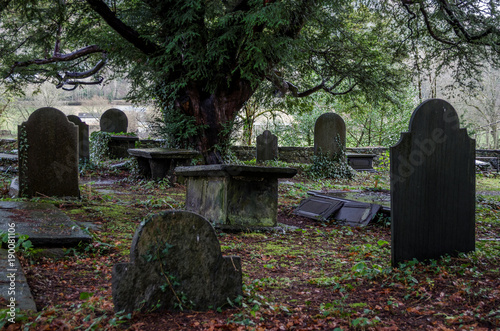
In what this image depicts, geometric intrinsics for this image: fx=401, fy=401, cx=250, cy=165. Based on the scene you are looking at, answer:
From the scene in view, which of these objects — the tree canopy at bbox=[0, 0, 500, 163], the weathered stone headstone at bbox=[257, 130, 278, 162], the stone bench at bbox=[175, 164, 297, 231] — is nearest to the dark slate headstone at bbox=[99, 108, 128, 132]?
the tree canopy at bbox=[0, 0, 500, 163]

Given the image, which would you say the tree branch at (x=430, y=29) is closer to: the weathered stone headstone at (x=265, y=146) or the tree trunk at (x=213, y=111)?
the tree trunk at (x=213, y=111)

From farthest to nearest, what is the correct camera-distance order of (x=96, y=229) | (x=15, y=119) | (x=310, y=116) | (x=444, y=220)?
(x=15, y=119) < (x=310, y=116) < (x=96, y=229) < (x=444, y=220)

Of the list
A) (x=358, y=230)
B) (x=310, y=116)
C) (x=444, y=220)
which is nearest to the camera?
(x=444, y=220)

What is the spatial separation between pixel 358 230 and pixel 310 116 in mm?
14603

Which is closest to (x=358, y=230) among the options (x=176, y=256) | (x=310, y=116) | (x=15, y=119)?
(x=176, y=256)

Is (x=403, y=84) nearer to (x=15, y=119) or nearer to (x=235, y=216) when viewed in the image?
(x=235, y=216)

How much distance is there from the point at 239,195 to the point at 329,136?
7861 millimetres

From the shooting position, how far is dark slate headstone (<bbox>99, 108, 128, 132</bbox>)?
615 inches

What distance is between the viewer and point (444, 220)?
396 cm

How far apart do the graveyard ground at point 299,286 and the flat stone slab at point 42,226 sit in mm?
125

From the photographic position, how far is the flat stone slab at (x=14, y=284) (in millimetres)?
2399

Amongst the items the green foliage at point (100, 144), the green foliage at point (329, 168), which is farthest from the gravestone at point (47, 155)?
the green foliage at point (329, 168)

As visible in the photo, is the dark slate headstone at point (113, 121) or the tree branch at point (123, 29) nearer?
the tree branch at point (123, 29)

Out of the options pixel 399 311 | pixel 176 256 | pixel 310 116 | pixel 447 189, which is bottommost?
pixel 399 311
